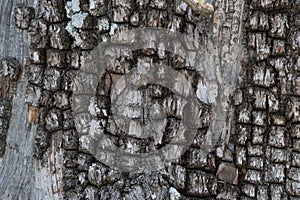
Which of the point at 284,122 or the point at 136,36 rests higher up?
the point at 136,36

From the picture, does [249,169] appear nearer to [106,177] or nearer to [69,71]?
[106,177]

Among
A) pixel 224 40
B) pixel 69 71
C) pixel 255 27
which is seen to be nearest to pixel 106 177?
pixel 69 71

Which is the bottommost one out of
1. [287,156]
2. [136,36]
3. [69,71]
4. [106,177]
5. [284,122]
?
[106,177]

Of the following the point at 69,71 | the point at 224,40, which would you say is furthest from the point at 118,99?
the point at 224,40

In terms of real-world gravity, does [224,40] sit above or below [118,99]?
above

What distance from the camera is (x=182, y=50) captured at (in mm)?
1671

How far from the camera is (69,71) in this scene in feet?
5.61

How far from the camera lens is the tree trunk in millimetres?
1669

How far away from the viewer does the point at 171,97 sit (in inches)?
65.6

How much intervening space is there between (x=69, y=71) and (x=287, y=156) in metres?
0.84

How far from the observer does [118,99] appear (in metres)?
1.68

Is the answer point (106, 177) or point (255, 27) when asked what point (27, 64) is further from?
point (255, 27)

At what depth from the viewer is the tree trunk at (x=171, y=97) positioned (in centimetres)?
167

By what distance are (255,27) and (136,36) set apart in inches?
16.7
